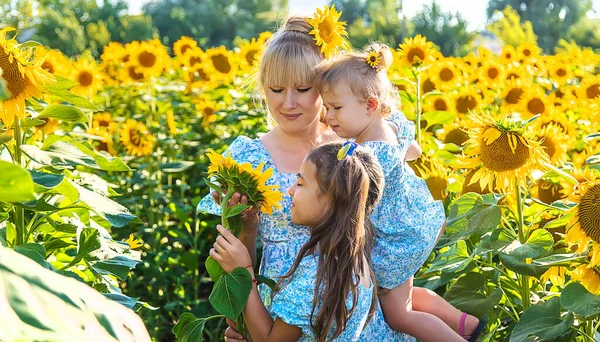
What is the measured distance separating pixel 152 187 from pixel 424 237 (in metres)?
2.49

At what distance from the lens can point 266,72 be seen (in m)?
2.70

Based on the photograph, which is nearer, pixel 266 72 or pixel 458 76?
pixel 266 72

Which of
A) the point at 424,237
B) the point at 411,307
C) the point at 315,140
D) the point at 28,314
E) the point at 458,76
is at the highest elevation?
the point at 28,314

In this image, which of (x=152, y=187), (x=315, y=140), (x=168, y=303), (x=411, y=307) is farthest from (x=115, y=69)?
(x=411, y=307)

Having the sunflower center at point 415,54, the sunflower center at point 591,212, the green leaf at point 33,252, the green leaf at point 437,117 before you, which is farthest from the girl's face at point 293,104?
the sunflower center at point 415,54

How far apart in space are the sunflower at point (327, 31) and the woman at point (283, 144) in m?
0.03

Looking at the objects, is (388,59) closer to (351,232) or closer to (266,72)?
(266,72)

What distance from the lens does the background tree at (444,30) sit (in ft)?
97.6

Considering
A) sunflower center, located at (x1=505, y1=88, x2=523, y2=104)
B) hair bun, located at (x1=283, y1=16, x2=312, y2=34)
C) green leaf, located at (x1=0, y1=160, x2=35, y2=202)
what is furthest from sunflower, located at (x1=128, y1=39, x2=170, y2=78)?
green leaf, located at (x1=0, y1=160, x2=35, y2=202)

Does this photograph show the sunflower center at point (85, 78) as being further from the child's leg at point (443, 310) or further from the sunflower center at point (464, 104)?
the child's leg at point (443, 310)

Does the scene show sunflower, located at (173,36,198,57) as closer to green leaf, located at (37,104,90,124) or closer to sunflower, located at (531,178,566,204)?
sunflower, located at (531,178,566,204)

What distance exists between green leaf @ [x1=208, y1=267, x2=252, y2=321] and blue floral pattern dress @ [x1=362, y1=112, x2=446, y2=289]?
498 millimetres

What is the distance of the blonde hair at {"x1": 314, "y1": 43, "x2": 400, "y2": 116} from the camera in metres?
2.61

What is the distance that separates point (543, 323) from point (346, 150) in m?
0.74
